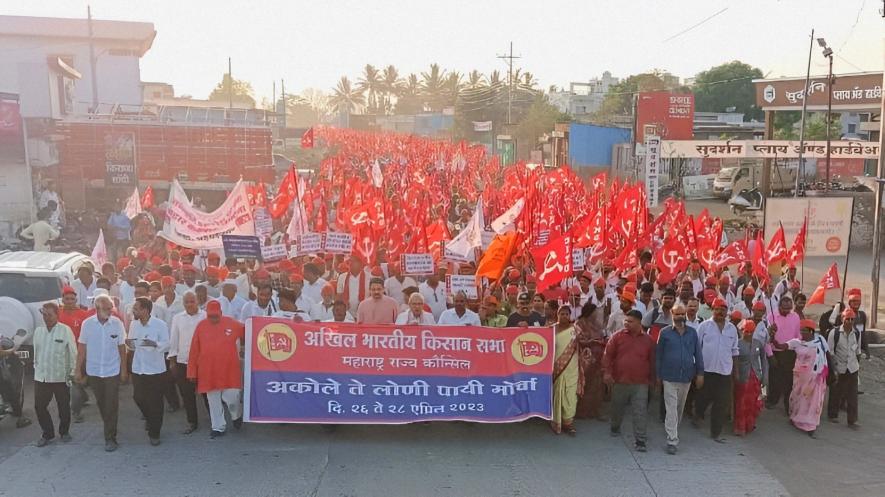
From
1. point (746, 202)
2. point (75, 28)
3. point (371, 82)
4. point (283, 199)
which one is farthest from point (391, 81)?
point (283, 199)

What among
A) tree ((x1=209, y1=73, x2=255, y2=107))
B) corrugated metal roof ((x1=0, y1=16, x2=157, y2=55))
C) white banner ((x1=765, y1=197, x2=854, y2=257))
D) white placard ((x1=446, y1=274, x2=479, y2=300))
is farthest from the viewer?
tree ((x1=209, y1=73, x2=255, y2=107))

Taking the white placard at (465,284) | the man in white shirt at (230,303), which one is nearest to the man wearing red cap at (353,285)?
the white placard at (465,284)

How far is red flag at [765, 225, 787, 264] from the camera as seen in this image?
439 inches

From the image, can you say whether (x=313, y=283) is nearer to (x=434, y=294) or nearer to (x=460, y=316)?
(x=434, y=294)

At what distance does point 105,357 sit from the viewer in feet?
23.1

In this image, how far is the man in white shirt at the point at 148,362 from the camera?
23.3 feet

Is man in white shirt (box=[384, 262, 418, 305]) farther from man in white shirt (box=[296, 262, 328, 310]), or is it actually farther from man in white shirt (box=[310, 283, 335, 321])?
man in white shirt (box=[310, 283, 335, 321])

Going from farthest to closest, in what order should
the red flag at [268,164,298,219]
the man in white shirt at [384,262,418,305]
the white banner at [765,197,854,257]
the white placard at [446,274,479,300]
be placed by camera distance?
the red flag at [268,164,298,219], the white banner at [765,197,854,257], the man in white shirt at [384,262,418,305], the white placard at [446,274,479,300]

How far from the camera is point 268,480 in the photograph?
6.38 m

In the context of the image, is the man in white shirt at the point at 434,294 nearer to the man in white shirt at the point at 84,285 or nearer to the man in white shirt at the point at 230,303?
the man in white shirt at the point at 230,303

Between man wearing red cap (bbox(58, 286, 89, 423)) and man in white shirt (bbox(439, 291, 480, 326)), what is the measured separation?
360cm

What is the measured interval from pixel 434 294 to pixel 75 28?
4393 cm

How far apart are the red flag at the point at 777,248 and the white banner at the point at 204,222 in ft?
25.2

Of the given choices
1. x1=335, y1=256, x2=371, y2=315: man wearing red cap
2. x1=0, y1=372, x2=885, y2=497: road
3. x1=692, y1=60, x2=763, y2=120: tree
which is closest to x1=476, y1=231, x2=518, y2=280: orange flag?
x1=335, y1=256, x2=371, y2=315: man wearing red cap
